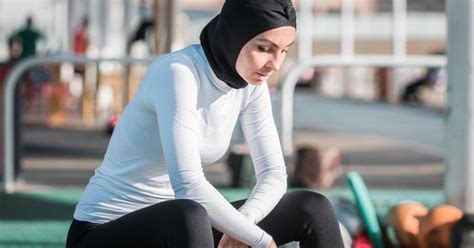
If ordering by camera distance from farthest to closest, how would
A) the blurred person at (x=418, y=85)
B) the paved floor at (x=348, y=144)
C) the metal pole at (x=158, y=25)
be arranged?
the blurred person at (x=418, y=85), the metal pole at (x=158, y=25), the paved floor at (x=348, y=144)

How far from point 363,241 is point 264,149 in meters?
1.67

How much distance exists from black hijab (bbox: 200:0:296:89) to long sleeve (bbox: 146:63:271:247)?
0.33 feet

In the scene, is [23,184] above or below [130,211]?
below

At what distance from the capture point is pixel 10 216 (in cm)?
712

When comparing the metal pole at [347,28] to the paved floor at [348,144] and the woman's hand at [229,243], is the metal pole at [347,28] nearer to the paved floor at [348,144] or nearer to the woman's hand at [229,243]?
the paved floor at [348,144]

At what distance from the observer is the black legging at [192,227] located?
3105 mm

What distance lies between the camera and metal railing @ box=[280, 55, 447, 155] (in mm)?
7508

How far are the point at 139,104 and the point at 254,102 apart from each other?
0.34m

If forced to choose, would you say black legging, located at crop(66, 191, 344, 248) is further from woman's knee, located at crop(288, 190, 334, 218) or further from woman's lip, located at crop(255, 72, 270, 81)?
woman's lip, located at crop(255, 72, 270, 81)

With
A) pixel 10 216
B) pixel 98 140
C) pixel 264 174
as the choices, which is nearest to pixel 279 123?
pixel 10 216

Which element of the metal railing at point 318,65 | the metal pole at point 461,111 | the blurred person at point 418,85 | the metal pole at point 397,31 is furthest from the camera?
the blurred person at point 418,85

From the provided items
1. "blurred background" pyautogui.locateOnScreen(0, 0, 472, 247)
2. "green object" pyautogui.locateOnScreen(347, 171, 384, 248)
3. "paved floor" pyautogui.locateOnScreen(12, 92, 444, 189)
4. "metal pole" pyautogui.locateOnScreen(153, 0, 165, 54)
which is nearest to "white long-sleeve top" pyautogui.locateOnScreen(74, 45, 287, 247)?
"green object" pyautogui.locateOnScreen(347, 171, 384, 248)

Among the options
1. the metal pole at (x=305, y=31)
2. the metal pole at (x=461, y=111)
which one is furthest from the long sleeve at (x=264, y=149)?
the metal pole at (x=305, y=31)

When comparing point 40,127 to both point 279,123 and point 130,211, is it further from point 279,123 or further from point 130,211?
point 130,211
